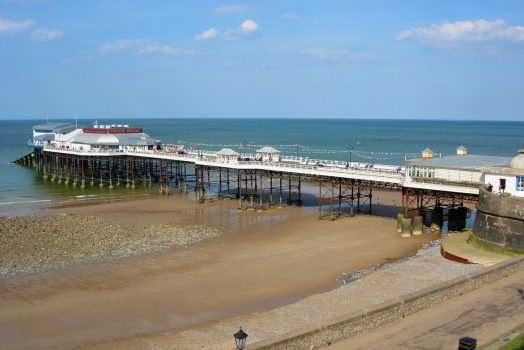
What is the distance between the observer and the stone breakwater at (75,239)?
33312 mm

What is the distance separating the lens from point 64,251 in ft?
115

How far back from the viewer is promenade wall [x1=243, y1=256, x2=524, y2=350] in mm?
15953

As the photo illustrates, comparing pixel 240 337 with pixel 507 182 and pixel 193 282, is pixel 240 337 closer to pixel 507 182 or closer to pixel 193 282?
Result: pixel 193 282

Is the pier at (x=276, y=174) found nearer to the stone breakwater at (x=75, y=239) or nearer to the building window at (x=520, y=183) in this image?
the building window at (x=520, y=183)

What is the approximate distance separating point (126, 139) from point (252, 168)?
2675 cm

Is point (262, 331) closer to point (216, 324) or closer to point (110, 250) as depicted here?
point (216, 324)

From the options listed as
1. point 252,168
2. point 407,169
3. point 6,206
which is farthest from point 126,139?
point 407,169

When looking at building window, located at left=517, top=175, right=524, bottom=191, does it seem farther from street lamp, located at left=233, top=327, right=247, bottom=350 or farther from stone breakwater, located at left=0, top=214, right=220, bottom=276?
street lamp, located at left=233, top=327, right=247, bottom=350

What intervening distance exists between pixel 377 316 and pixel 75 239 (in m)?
25.7

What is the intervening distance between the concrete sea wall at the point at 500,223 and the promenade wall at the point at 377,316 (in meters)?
7.00

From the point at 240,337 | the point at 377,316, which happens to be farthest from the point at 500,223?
the point at 240,337

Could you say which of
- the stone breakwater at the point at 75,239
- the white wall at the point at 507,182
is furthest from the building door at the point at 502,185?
the stone breakwater at the point at 75,239

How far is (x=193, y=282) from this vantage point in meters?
28.5

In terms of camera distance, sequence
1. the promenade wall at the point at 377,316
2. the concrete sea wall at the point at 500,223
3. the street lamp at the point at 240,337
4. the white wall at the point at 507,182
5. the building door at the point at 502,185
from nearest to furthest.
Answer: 1. the street lamp at the point at 240,337
2. the promenade wall at the point at 377,316
3. the concrete sea wall at the point at 500,223
4. the white wall at the point at 507,182
5. the building door at the point at 502,185
